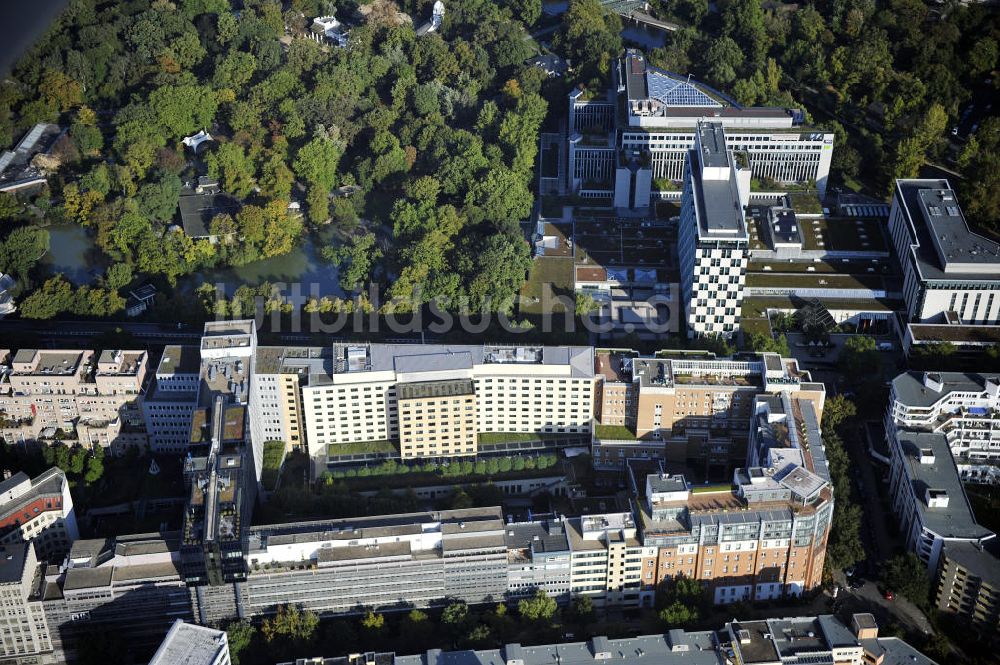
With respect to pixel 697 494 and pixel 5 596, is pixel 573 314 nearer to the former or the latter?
pixel 697 494

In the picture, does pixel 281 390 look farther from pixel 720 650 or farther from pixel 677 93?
pixel 677 93

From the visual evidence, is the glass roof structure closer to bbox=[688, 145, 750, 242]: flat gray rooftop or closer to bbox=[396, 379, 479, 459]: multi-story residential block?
bbox=[688, 145, 750, 242]: flat gray rooftop

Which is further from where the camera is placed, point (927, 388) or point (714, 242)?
point (714, 242)

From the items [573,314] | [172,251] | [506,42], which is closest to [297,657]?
[573,314]

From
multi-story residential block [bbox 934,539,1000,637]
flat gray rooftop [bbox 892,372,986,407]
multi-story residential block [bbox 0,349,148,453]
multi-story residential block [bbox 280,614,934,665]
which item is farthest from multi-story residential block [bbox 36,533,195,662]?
flat gray rooftop [bbox 892,372,986,407]

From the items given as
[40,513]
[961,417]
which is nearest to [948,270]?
[961,417]

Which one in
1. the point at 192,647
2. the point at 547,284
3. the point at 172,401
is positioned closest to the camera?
the point at 192,647
